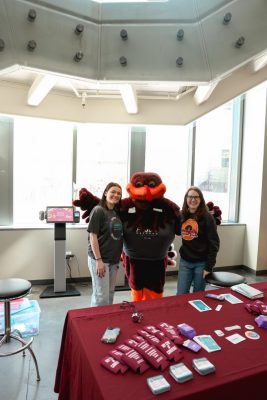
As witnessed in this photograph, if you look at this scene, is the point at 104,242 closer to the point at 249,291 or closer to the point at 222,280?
the point at 222,280

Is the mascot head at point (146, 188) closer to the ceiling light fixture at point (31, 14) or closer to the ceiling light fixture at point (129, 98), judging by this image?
the ceiling light fixture at point (129, 98)

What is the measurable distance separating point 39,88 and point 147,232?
80.0 inches

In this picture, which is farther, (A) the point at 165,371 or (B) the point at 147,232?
(B) the point at 147,232

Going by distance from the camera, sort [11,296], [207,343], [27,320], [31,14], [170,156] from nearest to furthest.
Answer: [207,343], [31,14], [11,296], [27,320], [170,156]

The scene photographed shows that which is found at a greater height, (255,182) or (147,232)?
(255,182)

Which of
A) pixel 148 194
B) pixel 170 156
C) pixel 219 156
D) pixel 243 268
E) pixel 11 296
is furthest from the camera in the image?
pixel 219 156

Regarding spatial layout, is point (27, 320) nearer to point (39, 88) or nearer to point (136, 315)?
point (136, 315)

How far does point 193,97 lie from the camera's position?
146 inches

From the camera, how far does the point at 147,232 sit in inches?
96.0

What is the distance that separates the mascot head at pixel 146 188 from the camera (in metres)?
2.43

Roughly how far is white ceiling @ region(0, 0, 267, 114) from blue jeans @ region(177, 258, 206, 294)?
4.98 feet

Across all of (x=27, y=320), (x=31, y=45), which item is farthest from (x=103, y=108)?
(x=27, y=320)

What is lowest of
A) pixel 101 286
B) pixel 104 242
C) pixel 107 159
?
pixel 101 286

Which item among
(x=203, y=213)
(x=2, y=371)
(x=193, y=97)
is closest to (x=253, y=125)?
(x=193, y=97)
